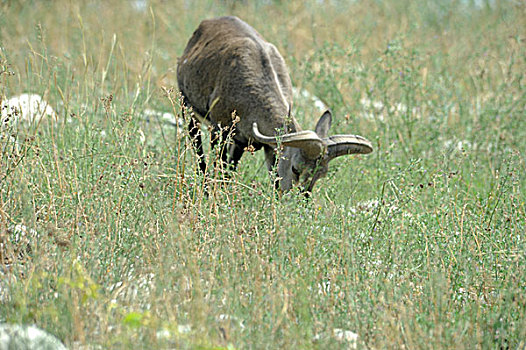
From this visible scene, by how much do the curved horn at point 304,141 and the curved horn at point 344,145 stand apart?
9 centimetres

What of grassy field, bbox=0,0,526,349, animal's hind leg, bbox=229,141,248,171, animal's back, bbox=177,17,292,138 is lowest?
animal's hind leg, bbox=229,141,248,171

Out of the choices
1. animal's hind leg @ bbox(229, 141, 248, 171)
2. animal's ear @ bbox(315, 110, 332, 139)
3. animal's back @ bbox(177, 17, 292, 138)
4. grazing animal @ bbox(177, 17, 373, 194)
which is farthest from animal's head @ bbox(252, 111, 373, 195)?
animal's hind leg @ bbox(229, 141, 248, 171)

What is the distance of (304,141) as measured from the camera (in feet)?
17.8

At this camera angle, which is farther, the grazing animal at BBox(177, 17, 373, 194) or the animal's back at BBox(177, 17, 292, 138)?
the animal's back at BBox(177, 17, 292, 138)

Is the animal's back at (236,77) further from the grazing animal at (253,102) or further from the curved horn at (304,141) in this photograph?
the curved horn at (304,141)

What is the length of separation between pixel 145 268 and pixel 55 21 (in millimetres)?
10372

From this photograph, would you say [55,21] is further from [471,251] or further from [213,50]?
[471,251]

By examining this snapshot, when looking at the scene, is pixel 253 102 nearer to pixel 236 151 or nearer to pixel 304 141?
pixel 236 151

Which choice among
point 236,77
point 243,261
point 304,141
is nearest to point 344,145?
point 304,141

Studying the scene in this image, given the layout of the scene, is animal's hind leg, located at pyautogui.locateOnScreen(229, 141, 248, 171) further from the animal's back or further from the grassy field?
the animal's back

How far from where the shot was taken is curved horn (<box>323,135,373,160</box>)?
5641mm

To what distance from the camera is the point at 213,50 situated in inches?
265

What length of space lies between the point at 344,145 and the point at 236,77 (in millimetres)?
1405

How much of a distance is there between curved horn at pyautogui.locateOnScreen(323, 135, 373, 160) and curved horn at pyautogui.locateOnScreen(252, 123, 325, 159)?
0.09 meters
